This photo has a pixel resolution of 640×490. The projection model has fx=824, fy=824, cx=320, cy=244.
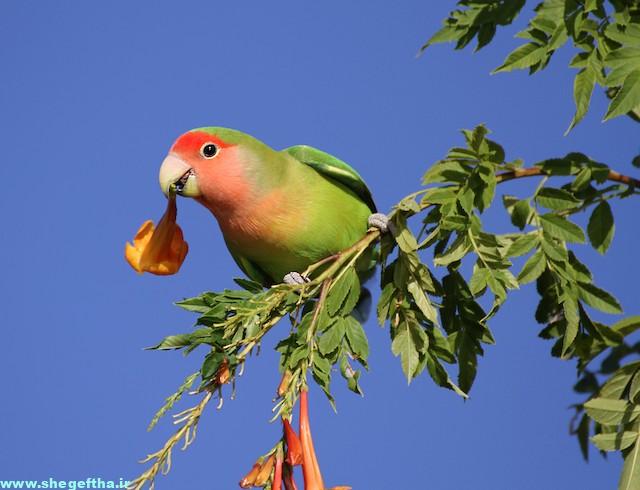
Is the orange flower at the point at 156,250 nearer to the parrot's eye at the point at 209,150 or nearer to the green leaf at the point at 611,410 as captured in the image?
the parrot's eye at the point at 209,150

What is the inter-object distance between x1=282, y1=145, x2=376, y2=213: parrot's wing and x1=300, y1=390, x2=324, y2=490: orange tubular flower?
5.37ft

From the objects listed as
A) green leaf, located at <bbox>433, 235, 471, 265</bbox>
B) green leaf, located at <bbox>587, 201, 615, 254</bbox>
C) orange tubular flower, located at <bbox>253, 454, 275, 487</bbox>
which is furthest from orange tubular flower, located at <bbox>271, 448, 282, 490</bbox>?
green leaf, located at <bbox>587, 201, 615, 254</bbox>

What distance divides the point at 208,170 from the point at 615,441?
6.88 feet

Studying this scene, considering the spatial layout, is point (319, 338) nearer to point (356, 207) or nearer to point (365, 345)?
point (365, 345)

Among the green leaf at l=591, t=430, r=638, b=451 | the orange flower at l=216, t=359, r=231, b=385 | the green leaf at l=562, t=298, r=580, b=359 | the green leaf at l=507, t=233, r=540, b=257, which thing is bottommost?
the green leaf at l=591, t=430, r=638, b=451

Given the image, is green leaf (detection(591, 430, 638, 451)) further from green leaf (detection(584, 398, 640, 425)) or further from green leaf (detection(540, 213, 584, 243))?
green leaf (detection(540, 213, 584, 243))

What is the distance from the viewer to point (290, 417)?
2.30m

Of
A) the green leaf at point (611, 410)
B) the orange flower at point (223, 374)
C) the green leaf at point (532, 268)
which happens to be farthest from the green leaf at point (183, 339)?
the green leaf at point (611, 410)

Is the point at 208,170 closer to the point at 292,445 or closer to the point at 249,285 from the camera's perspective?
the point at 249,285

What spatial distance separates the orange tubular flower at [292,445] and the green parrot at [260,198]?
1420mm

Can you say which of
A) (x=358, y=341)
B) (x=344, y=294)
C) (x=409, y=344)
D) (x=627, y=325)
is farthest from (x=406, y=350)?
(x=627, y=325)

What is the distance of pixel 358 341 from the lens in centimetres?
256

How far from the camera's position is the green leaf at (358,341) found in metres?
2.55

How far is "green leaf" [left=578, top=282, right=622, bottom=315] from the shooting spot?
7.99 ft
